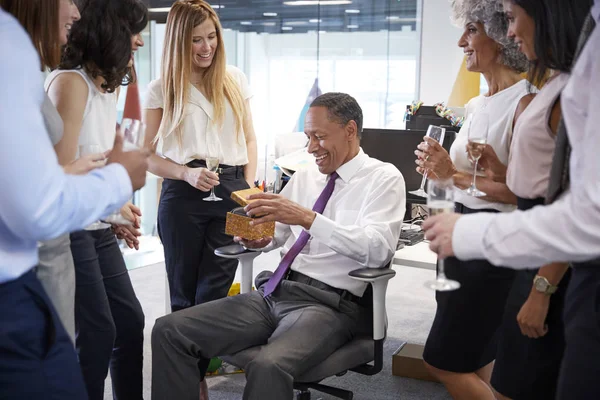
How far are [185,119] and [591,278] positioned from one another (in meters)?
Answer: 2.23

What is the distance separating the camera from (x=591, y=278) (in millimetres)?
1409

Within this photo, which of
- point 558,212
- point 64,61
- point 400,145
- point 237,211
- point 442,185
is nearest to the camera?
point 558,212

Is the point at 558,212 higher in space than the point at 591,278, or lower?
higher

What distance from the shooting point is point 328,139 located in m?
2.79

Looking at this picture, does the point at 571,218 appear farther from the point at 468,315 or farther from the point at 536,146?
the point at 468,315

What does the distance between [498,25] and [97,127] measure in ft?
4.57

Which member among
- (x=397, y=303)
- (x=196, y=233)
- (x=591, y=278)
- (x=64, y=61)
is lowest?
(x=397, y=303)

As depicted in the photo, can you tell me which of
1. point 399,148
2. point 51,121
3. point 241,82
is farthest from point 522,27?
point 399,148

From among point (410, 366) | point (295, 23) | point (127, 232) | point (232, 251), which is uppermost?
point (295, 23)

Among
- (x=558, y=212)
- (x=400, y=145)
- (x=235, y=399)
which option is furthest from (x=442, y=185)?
(x=400, y=145)

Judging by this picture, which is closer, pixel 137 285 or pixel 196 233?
pixel 196 233

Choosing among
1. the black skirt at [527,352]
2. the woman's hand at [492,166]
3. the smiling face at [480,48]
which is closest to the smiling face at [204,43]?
A: the smiling face at [480,48]

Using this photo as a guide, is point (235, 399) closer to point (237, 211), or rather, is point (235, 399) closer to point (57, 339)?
point (237, 211)

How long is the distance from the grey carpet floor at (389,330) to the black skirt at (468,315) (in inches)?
39.4
